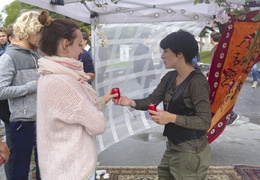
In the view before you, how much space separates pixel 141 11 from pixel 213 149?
2.55 meters

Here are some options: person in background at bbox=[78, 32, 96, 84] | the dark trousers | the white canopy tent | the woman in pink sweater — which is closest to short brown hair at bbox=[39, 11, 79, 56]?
the woman in pink sweater

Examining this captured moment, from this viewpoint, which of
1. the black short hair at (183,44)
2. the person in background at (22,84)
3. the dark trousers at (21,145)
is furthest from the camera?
the dark trousers at (21,145)

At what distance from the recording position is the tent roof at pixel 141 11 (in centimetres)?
322

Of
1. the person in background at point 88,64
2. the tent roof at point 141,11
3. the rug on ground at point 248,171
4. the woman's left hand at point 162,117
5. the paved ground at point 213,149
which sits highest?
the tent roof at point 141,11

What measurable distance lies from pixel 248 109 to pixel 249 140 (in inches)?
109

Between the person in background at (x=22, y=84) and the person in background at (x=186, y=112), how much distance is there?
3.89 ft

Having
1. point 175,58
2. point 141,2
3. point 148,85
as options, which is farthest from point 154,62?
point 175,58

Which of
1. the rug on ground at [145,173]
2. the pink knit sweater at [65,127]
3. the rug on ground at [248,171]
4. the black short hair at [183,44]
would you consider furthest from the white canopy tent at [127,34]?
the pink knit sweater at [65,127]

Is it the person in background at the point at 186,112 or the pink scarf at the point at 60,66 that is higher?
the pink scarf at the point at 60,66

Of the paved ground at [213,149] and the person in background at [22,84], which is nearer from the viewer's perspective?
the person in background at [22,84]

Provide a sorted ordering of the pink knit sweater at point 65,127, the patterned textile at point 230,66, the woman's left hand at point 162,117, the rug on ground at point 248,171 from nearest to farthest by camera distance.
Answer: the pink knit sweater at point 65,127 → the woman's left hand at point 162,117 → the patterned textile at point 230,66 → the rug on ground at point 248,171

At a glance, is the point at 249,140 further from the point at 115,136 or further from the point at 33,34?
the point at 33,34

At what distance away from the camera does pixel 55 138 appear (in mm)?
1536

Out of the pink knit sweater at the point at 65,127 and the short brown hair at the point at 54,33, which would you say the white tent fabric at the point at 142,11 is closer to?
the short brown hair at the point at 54,33
